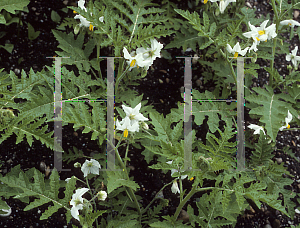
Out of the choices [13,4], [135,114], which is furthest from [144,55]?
[13,4]

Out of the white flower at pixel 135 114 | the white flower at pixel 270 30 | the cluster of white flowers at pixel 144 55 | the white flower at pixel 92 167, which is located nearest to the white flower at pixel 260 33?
the white flower at pixel 270 30

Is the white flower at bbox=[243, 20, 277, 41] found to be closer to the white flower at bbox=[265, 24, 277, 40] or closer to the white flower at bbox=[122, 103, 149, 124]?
the white flower at bbox=[265, 24, 277, 40]

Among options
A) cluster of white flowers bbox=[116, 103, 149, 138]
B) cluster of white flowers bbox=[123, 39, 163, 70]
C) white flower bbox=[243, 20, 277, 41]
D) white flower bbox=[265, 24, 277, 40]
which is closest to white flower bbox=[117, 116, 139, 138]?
cluster of white flowers bbox=[116, 103, 149, 138]

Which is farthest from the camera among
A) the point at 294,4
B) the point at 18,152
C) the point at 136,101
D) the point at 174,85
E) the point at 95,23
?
the point at 174,85

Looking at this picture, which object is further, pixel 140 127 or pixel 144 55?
pixel 144 55

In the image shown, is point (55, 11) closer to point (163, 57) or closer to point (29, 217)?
point (163, 57)

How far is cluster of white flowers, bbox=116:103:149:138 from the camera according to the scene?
162 cm

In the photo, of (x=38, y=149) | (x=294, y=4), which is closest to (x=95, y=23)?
(x=38, y=149)

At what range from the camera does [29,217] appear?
2.32 meters

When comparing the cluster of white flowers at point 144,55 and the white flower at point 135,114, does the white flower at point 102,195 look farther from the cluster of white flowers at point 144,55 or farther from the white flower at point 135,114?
the cluster of white flowers at point 144,55

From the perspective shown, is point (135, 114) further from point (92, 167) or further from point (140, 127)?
point (92, 167)

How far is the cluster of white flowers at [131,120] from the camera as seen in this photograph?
1.62 meters

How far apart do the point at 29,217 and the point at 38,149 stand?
53 centimetres

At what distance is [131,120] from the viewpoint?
1.73 meters
